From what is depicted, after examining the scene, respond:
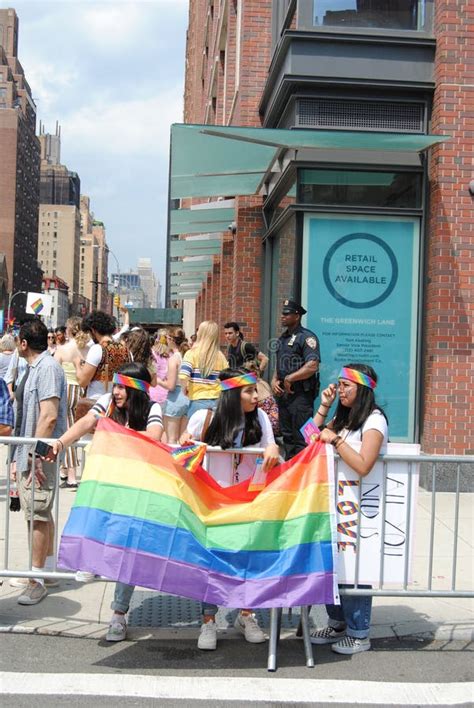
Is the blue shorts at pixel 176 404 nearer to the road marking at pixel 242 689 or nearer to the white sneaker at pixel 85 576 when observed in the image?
the white sneaker at pixel 85 576

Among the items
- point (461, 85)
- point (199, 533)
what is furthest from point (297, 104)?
point (199, 533)

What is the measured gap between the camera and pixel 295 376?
870cm

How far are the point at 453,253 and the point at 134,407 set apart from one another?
5.82 m

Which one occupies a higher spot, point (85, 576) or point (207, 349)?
point (207, 349)

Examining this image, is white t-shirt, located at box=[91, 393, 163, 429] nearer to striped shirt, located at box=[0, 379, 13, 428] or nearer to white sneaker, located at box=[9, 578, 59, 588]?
striped shirt, located at box=[0, 379, 13, 428]

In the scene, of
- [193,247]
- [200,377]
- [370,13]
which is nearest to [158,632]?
[200,377]

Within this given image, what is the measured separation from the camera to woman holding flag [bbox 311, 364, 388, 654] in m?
5.01

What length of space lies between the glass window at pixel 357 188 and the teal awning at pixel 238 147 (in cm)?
44

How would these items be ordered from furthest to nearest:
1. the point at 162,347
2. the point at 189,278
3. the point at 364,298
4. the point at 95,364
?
the point at 189,278, the point at 162,347, the point at 364,298, the point at 95,364

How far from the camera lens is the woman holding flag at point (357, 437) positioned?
5012 mm

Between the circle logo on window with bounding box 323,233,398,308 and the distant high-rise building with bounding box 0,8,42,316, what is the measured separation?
152m

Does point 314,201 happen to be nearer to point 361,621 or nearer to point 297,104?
point 297,104

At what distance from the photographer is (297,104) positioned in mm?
10547

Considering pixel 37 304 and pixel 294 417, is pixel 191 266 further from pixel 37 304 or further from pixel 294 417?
pixel 294 417
